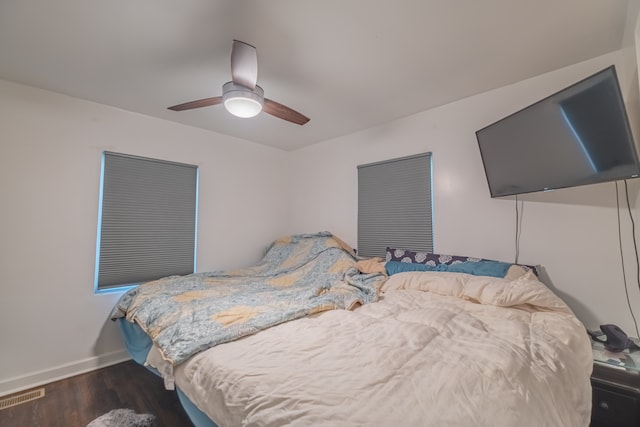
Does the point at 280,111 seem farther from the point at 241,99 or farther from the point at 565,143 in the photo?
the point at 565,143

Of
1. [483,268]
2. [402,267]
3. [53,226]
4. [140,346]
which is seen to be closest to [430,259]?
[402,267]

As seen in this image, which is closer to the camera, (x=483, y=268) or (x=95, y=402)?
(x=95, y=402)

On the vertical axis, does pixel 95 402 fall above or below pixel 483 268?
below

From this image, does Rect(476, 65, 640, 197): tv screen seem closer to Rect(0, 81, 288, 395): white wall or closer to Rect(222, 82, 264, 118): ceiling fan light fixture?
Rect(222, 82, 264, 118): ceiling fan light fixture

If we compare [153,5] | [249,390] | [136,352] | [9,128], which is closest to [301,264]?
[136,352]

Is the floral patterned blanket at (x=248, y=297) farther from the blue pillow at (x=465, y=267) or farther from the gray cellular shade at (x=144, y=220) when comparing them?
the gray cellular shade at (x=144, y=220)

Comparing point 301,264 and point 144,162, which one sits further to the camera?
point 301,264

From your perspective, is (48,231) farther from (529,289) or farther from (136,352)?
(529,289)

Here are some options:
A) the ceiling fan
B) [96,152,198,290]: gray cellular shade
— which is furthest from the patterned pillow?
[96,152,198,290]: gray cellular shade

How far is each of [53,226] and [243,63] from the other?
2.28 metres

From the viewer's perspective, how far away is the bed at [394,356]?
2.68 feet

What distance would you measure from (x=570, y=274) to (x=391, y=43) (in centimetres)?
210

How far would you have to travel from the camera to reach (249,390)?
94 centimetres

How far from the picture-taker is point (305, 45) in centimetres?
177
